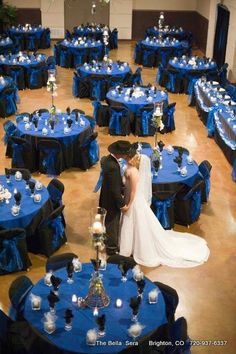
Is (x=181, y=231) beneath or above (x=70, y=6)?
beneath

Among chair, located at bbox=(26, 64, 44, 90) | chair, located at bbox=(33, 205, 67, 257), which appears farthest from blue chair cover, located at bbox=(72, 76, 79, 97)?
chair, located at bbox=(33, 205, 67, 257)

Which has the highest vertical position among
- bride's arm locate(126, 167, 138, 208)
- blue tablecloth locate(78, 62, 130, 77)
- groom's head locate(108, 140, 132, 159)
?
groom's head locate(108, 140, 132, 159)

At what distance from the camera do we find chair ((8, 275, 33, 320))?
489cm

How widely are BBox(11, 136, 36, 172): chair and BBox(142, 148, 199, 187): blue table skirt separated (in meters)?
2.34

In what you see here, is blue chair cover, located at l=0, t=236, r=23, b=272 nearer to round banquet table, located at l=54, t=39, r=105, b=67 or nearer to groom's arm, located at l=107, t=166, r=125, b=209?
groom's arm, located at l=107, t=166, r=125, b=209

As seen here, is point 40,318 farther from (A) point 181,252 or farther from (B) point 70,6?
(B) point 70,6

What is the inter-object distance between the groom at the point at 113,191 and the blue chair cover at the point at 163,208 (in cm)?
90

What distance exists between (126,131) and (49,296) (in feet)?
24.4

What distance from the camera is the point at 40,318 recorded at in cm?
464

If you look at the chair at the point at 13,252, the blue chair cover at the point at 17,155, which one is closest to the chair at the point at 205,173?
the chair at the point at 13,252

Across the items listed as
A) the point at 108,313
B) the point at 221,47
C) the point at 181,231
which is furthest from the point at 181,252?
the point at 221,47

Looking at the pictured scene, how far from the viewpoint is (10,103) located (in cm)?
A: 1264

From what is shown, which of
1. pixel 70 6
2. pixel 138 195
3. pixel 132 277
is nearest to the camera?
pixel 132 277

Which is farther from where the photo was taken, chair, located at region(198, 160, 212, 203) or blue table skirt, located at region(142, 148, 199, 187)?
chair, located at region(198, 160, 212, 203)
